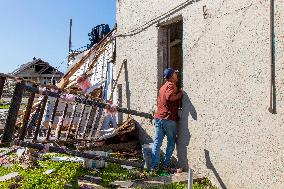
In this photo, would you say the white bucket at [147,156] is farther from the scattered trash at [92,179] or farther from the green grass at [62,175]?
the scattered trash at [92,179]

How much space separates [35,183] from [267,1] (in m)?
4.72

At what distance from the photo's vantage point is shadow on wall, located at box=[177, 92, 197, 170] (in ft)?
24.1

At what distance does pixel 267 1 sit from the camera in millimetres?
5387

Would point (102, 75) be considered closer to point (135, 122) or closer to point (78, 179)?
point (135, 122)

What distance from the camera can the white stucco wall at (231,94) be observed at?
5.31 metres

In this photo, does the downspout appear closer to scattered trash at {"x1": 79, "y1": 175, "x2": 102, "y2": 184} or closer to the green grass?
the green grass

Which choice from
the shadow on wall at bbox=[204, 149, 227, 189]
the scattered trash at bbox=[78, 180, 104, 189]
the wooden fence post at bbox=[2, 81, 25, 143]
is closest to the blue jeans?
the shadow on wall at bbox=[204, 149, 227, 189]

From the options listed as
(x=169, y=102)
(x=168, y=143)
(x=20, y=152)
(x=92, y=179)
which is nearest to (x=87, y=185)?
(x=92, y=179)

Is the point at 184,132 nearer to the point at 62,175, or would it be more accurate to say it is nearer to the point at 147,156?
the point at 147,156

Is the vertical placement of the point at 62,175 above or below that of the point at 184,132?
below

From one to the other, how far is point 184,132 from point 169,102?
666 mm

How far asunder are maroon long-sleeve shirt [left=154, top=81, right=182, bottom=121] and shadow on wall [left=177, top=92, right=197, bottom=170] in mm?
172

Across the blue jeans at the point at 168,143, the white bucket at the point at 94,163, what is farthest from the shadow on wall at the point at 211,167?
the white bucket at the point at 94,163

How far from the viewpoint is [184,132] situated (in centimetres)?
749
